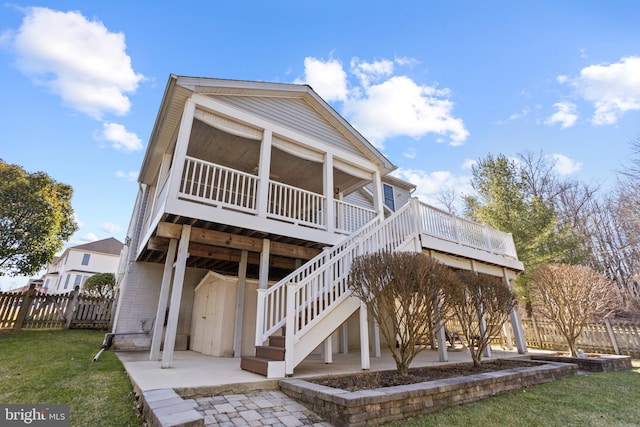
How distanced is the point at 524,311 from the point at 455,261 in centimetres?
1005

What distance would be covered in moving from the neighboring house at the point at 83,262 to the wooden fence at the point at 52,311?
2299cm

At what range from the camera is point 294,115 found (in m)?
8.87

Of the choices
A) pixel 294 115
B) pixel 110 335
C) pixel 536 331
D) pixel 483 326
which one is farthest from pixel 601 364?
pixel 110 335

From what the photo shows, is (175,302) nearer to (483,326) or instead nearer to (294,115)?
(294,115)

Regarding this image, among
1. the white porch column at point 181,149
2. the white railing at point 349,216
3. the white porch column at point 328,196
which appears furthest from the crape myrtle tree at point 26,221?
the white railing at point 349,216

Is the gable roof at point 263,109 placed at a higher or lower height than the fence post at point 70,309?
higher

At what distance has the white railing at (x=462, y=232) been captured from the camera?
822 cm

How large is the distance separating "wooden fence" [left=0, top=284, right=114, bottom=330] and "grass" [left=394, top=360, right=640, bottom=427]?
1310 cm

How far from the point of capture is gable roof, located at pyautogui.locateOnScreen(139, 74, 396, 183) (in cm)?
695

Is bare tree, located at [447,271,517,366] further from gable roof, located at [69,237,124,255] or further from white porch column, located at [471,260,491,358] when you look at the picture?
gable roof, located at [69,237,124,255]

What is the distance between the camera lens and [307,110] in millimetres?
9391

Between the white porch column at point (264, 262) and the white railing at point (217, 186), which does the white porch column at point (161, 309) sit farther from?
the white porch column at point (264, 262)

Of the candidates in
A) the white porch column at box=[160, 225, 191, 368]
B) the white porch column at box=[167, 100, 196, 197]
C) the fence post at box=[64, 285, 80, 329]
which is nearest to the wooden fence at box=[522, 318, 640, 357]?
the white porch column at box=[160, 225, 191, 368]

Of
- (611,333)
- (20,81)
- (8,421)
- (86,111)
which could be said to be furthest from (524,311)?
(20,81)
